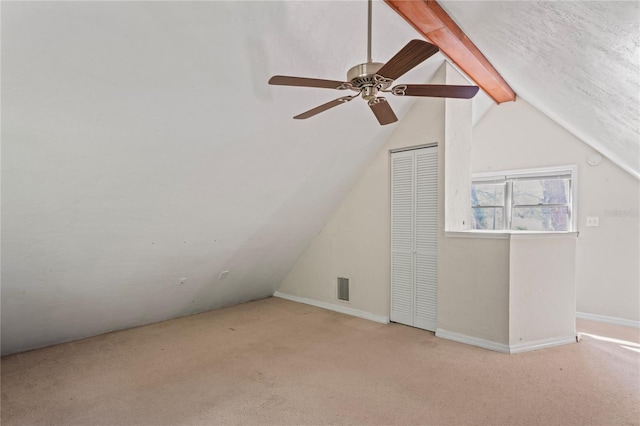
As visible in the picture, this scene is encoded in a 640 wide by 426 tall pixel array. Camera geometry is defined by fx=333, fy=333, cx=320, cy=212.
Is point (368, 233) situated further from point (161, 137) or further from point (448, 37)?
point (161, 137)

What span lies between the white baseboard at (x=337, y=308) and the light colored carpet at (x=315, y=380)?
1.26 feet

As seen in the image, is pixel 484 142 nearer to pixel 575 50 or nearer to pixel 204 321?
pixel 575 50

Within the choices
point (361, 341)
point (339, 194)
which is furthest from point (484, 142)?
point (361, 341)

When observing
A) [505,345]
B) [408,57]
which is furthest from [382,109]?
[505,345]

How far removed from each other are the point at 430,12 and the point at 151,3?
1921 millimetres

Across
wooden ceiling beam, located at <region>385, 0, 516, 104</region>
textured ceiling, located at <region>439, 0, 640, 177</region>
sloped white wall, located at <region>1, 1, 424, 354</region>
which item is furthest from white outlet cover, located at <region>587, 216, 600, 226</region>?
sloped white wall, located at <region>1, 1, 424, 354</region>

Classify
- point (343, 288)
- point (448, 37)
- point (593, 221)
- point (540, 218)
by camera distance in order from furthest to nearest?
point (540, 218) < point (343, 288) < point (593, 221) < point (448, 37)

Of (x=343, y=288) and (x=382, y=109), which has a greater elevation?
(x=382, y=109)

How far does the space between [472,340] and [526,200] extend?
2.44 m

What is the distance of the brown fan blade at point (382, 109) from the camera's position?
194 cm

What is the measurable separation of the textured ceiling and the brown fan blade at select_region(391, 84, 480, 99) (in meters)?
0.51

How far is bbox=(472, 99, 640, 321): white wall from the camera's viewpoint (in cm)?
393

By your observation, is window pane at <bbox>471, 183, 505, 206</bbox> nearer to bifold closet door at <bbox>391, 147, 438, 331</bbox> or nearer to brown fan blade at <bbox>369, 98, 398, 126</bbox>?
bifold closet door at <bbox>391, 147, 438, 331</bbox>

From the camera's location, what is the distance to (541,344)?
3.22 m
